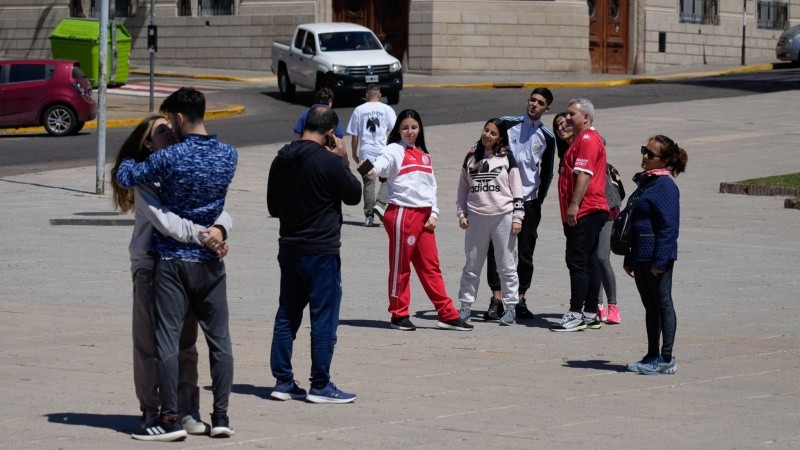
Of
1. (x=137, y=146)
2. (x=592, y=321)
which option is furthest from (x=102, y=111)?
(x=137, y=146)

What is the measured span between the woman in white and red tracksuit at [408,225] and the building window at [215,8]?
111ft

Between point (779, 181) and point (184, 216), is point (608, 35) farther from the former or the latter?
point (184, 216)

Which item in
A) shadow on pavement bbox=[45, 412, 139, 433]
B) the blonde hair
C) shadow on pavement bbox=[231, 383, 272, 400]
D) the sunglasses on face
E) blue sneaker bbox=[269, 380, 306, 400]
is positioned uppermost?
the blonde hair

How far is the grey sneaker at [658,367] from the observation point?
996 cm

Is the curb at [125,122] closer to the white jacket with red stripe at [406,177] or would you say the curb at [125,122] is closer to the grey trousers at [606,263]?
the white jacket with red stripe at [406,177]

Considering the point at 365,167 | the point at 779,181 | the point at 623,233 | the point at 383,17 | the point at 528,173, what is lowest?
the point at 779,181

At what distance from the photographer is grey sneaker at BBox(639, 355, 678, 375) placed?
9.96 meters

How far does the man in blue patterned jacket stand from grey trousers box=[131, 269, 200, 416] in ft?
0.37

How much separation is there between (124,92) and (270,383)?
91.7ft

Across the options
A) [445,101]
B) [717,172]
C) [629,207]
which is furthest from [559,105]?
[629,207]

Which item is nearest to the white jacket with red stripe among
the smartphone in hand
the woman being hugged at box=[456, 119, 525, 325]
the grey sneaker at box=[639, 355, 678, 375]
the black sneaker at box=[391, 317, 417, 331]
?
the smartphone in hand

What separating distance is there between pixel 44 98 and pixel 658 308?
20.7m

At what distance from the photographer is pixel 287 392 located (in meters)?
8.99

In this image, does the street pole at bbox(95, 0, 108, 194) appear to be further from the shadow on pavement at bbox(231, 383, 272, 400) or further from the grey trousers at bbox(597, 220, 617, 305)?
the shadow on pavement at bbox(231, 383, 272, 400)
